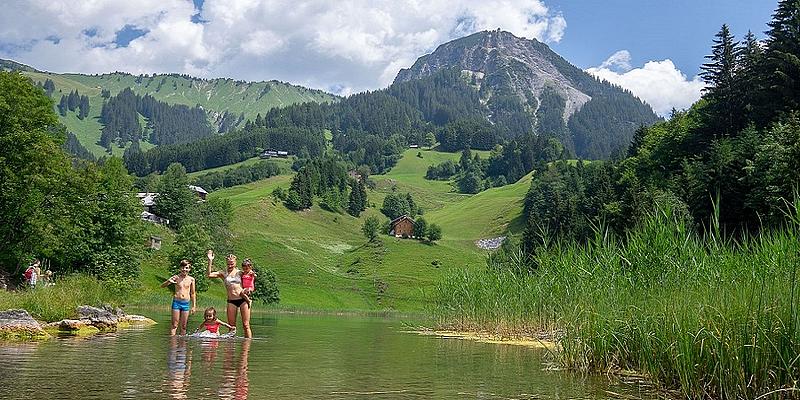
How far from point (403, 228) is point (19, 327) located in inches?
6503

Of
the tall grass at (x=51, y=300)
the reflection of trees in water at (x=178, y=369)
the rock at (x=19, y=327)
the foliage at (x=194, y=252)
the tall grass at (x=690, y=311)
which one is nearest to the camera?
the tall grass at (x=690, y=311)

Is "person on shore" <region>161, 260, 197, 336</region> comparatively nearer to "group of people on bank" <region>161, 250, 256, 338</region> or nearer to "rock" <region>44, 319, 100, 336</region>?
"group of people on bank" <region>161, 250, 256, 338</region>

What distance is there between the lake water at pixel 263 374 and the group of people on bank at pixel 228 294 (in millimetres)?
1842

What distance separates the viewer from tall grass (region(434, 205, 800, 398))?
9945mm

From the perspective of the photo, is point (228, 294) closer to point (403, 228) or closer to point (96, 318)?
point (96, 318)

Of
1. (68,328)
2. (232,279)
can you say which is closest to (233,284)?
(232,279)

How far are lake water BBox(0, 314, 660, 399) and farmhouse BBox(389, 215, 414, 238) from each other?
6359 inches

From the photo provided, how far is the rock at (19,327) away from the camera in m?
19.8

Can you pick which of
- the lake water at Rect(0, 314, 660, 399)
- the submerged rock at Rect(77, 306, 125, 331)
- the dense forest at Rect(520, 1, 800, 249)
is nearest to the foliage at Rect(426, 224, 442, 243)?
the dense forest at Rect(520, 1, 800, 249)

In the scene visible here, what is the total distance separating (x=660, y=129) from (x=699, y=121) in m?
20.5

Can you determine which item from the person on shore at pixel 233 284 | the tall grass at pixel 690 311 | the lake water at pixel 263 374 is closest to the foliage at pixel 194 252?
the person on shore at pixel 233 284

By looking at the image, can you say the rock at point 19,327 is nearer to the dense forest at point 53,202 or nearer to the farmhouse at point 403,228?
the dense forest at point 53,202

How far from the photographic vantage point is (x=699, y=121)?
301ft

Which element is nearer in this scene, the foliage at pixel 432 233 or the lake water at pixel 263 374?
the lake water at pixel 263 374
